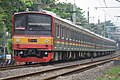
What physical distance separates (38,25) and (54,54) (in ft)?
6.49

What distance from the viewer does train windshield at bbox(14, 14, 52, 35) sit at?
19.4 m

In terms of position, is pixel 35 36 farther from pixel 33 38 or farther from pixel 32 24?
pixel 32 24

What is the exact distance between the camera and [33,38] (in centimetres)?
1927

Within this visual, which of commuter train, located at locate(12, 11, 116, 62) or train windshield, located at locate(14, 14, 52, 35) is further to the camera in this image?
train windshield, located at locate(14, 14, 52, 35)

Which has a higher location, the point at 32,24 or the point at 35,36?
the point at 32,24

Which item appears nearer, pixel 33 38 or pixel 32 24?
pixel 33 38

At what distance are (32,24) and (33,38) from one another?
2.82 feet

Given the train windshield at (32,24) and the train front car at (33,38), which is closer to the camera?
the train front car at (33,38)

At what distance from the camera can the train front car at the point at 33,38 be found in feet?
63.1

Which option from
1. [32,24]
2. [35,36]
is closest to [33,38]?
[35,36]

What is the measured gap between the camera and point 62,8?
51.0 m

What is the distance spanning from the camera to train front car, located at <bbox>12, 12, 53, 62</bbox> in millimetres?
19219

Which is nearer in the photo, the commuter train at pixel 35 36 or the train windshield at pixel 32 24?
the commuter train at pixel 35 36

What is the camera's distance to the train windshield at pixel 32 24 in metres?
19.4
